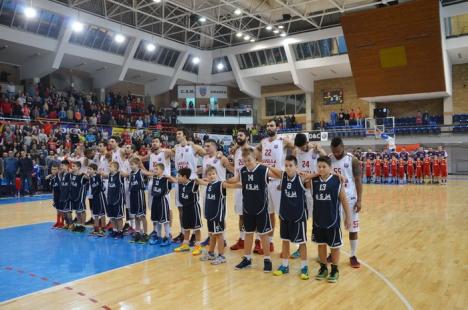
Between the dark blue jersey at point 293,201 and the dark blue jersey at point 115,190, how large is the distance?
3.96 m

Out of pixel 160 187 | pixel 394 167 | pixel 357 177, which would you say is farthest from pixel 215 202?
pixel 394 167

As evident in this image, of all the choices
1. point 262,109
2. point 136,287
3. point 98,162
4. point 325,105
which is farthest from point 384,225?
point 262,109

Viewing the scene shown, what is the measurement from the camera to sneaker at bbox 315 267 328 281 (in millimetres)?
5266

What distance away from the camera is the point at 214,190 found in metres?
6.39

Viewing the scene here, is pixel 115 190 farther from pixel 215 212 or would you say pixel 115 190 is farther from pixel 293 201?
pixel 293 201

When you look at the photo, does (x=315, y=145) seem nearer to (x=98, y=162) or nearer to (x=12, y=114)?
(x=98, y=162)

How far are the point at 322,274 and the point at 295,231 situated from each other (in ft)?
2.20

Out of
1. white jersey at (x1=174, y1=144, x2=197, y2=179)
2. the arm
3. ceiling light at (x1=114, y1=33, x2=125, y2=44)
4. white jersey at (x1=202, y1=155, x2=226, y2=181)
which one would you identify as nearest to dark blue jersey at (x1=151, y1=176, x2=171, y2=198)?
white jersey at (x1=174, y1=144, x2=197, y2=179)

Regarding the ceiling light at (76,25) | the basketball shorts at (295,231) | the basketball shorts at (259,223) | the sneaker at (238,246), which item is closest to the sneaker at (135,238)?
the sneaker at (238,246)

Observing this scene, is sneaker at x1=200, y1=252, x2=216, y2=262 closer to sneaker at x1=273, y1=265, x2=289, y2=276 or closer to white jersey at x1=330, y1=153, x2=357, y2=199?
sneaker at x1=273, y1=265, x2=289, y2=276

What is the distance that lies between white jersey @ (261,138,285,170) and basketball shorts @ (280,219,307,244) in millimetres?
1525

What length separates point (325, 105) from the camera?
3328cm

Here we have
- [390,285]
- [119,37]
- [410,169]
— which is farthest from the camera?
[119,37]

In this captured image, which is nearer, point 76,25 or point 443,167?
point 443,167
